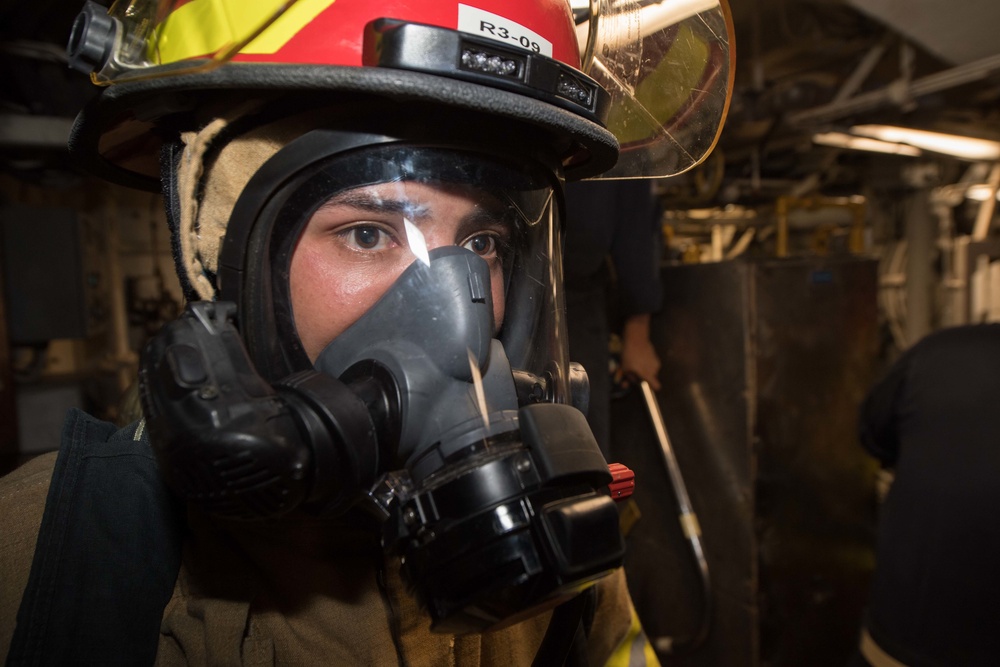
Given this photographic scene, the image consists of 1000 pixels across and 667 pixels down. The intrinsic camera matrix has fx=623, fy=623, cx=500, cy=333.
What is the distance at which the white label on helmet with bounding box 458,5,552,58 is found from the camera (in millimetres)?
862

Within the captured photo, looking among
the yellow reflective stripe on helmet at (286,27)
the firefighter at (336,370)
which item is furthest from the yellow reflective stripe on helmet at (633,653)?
the yellow reflective stripe on helmet at (286,27)

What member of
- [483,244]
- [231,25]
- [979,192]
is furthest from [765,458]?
[979,192]

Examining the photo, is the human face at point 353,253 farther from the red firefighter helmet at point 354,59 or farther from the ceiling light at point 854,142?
the ceiling light at point 854,142

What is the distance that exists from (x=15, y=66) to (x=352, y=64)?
199 centimetres

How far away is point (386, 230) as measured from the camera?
0.90 metres

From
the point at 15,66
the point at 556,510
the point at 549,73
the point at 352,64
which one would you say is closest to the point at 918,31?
the point at 549,73

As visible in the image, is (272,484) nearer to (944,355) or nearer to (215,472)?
(215,472)

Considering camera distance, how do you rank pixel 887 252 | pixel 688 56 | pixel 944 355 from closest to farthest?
pixel 688 56 → pixel 944 355 → pixel 887 252

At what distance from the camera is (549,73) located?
86 centimetres

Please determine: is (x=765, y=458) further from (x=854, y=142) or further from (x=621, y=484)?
(x=854, y=142)

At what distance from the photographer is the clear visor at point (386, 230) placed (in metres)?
0.86

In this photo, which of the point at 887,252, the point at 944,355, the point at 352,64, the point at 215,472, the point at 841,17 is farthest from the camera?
the point at 887,252

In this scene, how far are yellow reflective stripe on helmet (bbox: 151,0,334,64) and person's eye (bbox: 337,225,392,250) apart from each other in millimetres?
263

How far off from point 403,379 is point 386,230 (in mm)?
233
